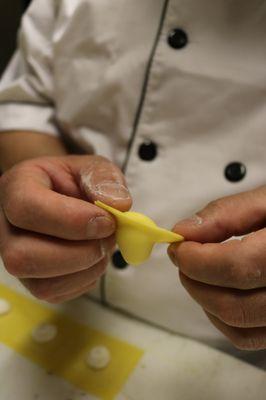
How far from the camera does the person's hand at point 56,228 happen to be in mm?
382

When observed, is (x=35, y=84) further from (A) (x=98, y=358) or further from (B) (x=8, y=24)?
(B) (x=8, y=24)

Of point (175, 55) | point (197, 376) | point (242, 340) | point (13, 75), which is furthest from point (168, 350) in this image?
point (13, 75)

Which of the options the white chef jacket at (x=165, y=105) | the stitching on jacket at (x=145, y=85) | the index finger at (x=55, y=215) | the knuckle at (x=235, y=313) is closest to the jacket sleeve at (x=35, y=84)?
the white chef jacket at (x=165, y=105)

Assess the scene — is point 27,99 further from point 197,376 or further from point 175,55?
point 197,376

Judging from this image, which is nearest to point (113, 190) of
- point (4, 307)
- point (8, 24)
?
point (4, 307)

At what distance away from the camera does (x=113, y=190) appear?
402 millimetres

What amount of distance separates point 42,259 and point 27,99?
31 centimetres

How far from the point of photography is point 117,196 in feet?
1.29

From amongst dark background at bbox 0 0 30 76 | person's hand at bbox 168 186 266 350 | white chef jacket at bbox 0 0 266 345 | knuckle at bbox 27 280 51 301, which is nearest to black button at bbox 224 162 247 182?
white chef jacket at bbox 0 0 266 345

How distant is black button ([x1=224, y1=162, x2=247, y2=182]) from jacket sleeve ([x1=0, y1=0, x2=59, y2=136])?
241 millimetres

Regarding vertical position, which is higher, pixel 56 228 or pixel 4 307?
pixel 56 228

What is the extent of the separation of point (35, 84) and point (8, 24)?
0.52 m

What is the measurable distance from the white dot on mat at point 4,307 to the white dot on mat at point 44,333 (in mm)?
43

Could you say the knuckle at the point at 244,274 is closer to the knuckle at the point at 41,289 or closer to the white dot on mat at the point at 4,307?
the knuckle at the point at 41,289
